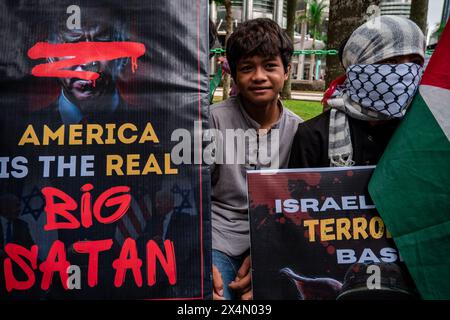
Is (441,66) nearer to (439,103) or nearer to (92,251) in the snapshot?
(439,103)

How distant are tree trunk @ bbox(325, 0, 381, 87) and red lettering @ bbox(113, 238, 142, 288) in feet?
7.93

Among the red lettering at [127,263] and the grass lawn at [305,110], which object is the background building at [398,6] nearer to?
the grass lawn at [305,110]

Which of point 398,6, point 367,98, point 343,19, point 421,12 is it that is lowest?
point 367,98

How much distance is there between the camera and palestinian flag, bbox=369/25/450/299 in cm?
140

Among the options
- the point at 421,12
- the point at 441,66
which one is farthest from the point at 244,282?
the point at 421,12

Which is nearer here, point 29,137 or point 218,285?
point 29,137

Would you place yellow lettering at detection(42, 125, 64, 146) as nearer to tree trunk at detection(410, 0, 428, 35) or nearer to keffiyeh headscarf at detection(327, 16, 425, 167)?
keffiyeh headscarf at detection(327, 16, 425, 167)

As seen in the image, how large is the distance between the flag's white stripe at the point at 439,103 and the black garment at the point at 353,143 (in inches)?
11.9

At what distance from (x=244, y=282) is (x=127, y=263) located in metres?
0.52

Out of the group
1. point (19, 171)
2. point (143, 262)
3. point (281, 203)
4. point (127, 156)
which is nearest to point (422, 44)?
point (281, 203)

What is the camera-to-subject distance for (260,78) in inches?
70.6

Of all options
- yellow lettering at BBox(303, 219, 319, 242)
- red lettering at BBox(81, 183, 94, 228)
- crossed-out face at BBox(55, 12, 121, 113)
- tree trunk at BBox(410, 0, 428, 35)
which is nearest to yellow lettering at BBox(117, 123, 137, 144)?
crossed-out face at BBox(55, 12, 121, 113)

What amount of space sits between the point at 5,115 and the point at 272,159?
107 centimetres
